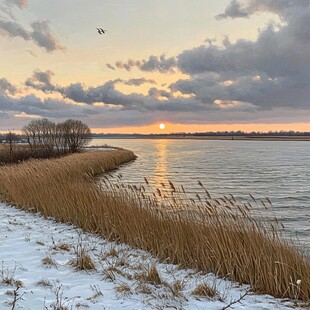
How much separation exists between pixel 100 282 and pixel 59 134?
50.6 metres

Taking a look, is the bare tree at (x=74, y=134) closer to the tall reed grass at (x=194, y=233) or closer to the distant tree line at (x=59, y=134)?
the distant tree line at (x=59, y=134)

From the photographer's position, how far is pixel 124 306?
374 cm

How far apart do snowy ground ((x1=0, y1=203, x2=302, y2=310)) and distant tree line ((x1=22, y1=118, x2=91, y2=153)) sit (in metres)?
41.9

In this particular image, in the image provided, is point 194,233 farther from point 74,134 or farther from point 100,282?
point 74,134

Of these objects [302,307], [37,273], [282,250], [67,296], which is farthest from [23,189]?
[302,307]

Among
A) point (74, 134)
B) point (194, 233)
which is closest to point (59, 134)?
point (74, 134)

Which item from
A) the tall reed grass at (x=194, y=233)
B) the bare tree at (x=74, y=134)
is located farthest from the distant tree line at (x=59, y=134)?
the tall reed grass at (x=194, y=233)

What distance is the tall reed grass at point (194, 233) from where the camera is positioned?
182 inches

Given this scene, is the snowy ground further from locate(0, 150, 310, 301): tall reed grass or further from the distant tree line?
the distant tree line

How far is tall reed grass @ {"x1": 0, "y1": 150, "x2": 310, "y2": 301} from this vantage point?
4.61 metres

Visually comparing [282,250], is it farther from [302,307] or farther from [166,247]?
[166,247]

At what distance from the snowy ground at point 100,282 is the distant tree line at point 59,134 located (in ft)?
138

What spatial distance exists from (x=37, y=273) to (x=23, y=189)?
6460mm

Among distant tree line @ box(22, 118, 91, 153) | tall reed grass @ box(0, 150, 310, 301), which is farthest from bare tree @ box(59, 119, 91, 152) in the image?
tall reed grass @ box(0, 150, 310, 301)
